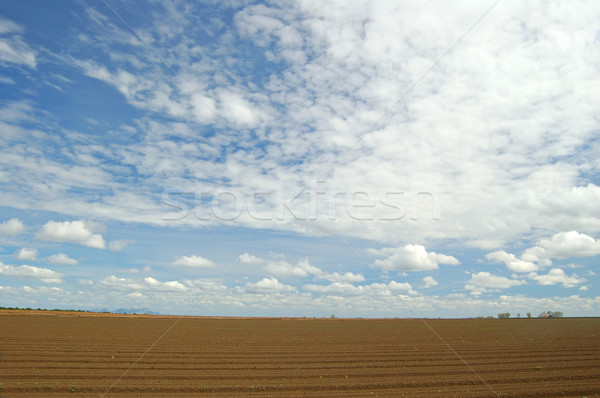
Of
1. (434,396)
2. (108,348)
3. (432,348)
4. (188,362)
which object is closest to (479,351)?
(432,348)

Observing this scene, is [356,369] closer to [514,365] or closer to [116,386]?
[514,365]

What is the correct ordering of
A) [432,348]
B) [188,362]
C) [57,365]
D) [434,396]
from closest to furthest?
[434,396], [57,365], [188,362], [432,348]

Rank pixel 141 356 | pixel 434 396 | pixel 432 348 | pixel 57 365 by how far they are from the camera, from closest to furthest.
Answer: pixel 434 396 < pixel 57 365 < pixel 141 356 < pixel 432 348

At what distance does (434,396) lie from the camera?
46.2ft

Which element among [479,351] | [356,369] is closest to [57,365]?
[356,369]

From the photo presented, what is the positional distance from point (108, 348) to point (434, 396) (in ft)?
72.0

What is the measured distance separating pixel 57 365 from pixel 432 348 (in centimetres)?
2413

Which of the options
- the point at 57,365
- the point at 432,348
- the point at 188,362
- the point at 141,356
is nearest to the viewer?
the point at 57,365

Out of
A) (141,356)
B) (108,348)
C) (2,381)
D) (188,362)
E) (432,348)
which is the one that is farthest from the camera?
(432,348)

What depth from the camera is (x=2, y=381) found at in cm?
1512

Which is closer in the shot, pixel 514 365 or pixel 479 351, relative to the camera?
pixel 514 365

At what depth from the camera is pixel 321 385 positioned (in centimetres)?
1541

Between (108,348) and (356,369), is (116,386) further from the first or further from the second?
(108,348)

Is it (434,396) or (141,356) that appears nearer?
(434,396)
